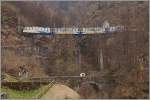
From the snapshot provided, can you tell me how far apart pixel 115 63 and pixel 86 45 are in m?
0.21

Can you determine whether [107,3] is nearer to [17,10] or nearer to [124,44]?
[124,44]

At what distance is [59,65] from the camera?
3.46 m

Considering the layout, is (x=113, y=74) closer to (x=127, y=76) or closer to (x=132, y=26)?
(x=127, y=76)

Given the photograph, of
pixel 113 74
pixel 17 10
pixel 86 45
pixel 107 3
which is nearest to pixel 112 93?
pixel 113 74

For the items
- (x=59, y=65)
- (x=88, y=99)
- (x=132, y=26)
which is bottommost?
(x=88, y=99)

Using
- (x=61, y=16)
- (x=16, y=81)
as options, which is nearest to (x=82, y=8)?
(x=61, y=16)

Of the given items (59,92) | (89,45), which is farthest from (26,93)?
(89,45)

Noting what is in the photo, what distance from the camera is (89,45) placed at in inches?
137

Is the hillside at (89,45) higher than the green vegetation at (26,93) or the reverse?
higher

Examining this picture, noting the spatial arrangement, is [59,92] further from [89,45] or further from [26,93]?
[89,45]

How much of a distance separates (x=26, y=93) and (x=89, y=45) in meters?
0.49

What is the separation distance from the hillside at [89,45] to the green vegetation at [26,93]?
9cm

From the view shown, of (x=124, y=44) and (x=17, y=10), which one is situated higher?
(x=17, y=10)

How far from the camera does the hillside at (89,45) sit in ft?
11.3
